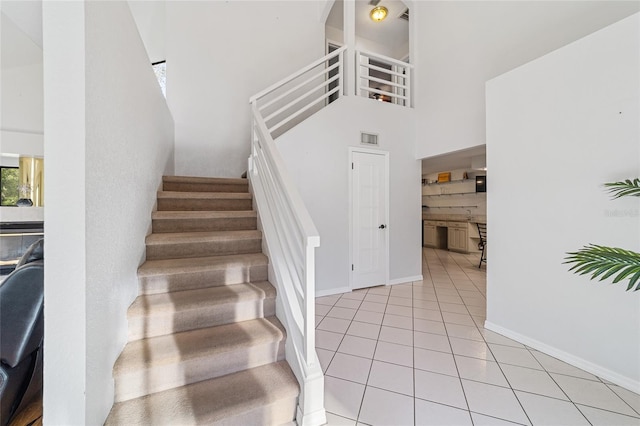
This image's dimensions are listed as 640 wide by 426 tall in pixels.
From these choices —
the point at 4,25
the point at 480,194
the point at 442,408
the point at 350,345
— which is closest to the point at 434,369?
the point at 442,408

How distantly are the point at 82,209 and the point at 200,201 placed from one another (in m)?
1.73

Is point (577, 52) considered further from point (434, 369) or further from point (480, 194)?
point (480, 194)

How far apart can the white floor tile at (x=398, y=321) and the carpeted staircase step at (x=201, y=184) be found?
7.81 feet

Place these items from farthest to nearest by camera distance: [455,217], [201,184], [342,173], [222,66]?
1. [455,217]
2. [222,66]
3. [342,173]
4. [201,184]

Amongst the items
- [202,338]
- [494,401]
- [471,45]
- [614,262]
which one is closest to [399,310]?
[494,401]

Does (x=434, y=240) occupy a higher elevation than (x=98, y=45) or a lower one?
lower

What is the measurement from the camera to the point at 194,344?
159 centimetres

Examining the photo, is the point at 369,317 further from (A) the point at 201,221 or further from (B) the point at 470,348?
(A) the point at 201,221

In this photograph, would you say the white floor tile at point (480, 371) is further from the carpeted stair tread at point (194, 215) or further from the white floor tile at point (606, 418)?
the carpeted stair tread at point (194, 215)

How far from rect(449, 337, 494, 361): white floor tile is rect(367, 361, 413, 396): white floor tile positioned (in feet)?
2.05

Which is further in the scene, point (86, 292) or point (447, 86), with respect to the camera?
point (447, 86)

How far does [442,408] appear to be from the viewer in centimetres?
165

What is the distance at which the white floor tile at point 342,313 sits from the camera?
3.06 metres

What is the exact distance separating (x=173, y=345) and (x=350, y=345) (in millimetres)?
1536
